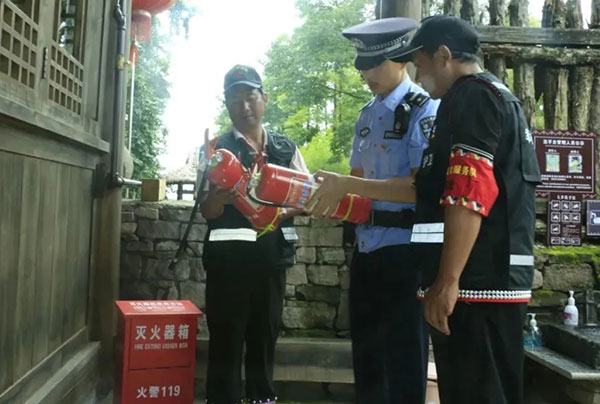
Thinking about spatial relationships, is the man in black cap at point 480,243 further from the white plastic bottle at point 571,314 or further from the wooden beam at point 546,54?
the wooden beam at point 546,54

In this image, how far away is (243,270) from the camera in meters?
2.55

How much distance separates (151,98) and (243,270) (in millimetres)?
10432

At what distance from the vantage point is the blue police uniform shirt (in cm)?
195

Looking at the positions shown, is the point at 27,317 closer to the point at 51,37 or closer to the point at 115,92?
the point at 51,37

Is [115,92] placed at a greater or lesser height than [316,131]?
lesser

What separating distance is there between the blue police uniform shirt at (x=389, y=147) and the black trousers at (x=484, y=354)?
21.4 inches

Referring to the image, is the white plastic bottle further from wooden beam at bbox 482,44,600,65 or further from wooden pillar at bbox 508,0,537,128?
wooden beam at bbox 482,44,600,65

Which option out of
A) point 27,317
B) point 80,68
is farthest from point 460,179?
point 80,68

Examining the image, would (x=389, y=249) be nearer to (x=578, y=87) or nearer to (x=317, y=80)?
(x=578, y=87)

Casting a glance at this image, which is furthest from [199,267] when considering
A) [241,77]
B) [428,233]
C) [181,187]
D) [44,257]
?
[181,187]

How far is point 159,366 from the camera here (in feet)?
8.81

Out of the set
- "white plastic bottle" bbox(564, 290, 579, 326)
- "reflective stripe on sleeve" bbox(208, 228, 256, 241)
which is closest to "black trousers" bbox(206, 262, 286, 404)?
"reflective stripe on sleeve" bbox(208, 228, 256, 241)

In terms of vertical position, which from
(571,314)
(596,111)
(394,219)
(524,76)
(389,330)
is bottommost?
(571,314)

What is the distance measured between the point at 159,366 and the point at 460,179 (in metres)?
1.89
